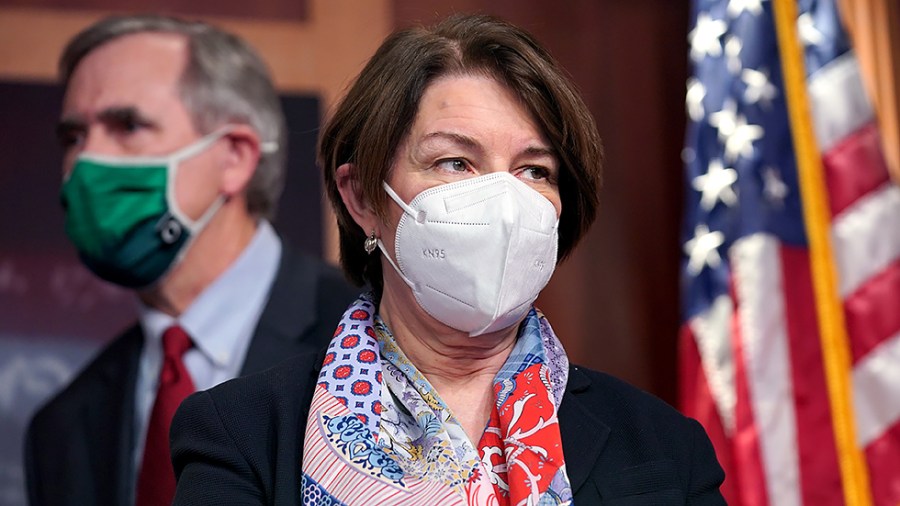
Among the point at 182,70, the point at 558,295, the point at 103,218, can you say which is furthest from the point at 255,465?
the point at 558,295

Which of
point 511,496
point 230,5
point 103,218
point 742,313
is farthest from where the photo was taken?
point 230,5

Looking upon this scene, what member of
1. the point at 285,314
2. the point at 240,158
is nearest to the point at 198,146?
the point at 240,158

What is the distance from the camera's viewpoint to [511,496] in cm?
189

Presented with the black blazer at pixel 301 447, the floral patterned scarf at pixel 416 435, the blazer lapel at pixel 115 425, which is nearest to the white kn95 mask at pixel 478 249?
the floral patterned scarf at pixel 416 435

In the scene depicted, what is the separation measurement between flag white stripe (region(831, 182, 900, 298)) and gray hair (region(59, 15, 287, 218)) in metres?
1.63

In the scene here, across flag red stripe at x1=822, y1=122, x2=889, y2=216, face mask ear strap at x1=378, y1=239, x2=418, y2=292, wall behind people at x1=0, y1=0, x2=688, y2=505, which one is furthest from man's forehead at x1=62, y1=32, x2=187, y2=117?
flag red stripe at x1=822, y1=122, x2=889, y2=216

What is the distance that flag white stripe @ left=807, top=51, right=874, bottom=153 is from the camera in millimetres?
3668

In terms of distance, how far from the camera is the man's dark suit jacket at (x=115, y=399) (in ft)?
10.2

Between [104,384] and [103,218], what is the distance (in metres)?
0.45

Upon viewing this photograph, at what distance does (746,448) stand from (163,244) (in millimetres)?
1734

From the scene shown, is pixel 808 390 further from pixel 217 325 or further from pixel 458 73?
pixel 458 73

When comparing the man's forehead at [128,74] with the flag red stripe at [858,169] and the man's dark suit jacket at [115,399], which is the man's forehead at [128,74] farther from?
the flag red stripe at [858,169]

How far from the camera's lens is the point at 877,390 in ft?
11.6

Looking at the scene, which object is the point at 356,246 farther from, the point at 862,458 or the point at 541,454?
the point at 862,458
